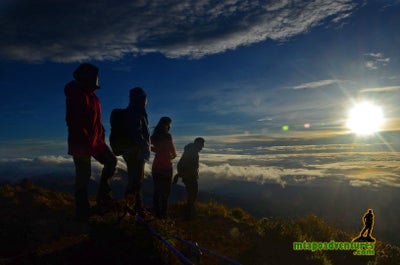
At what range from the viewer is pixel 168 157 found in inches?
380

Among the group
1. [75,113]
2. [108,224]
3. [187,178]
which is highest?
[75,113]

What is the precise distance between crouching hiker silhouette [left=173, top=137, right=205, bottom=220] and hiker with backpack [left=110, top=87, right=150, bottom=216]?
367 centimetres

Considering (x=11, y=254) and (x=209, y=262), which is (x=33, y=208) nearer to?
(x=11, y=254)

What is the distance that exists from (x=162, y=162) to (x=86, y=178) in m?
3.29

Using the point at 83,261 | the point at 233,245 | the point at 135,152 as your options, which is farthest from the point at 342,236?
the point at 83,261

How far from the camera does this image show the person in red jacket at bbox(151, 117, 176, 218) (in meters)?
9.54

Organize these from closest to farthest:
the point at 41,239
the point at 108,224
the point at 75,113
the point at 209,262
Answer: the point at 75,113 < the point at 108,224 < the point at 209,262 < the point at 41,239

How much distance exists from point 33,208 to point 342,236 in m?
9.89

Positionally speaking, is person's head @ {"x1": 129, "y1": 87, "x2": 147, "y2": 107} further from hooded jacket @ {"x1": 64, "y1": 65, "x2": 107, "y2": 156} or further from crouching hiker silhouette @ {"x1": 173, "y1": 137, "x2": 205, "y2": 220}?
crouching hiker silhouette @ {"x1": 173, "y1": 137, "x2": 205, "y2": 220}

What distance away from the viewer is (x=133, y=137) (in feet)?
24.1

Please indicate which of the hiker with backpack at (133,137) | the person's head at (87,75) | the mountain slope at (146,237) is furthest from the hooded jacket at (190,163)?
the person's head at (87,75)

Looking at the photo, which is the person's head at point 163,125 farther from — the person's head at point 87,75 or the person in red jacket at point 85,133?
the person's head at point 87,75

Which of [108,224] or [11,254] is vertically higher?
[108,224]

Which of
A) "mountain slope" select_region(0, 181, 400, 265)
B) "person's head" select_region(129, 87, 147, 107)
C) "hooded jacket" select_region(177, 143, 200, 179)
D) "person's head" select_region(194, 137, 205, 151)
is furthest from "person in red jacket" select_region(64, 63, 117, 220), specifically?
"person's head" select_region(194, 137, 205, 151)
